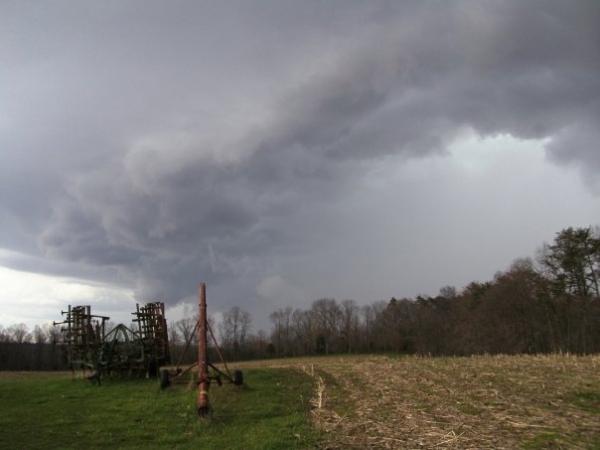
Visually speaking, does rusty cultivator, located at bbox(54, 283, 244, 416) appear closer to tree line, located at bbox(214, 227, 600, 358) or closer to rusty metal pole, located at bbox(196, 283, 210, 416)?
rusty metal pole, located at bbox(196, 283, 210, 416)

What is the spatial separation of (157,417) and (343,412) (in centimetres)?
644

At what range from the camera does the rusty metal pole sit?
16.2m

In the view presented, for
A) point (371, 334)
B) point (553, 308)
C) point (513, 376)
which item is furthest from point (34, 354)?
point (513, 376)

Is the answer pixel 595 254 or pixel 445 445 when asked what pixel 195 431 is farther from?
pixel 595 254

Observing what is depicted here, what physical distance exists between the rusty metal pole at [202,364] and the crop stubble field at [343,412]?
0.52 m

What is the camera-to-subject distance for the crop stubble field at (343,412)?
39.5 ft

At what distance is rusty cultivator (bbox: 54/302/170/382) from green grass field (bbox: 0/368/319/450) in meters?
2.00

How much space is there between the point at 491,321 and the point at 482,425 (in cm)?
6117

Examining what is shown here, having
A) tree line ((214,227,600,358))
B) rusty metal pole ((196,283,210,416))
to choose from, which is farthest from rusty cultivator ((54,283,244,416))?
tree line ((214,227,600,358))

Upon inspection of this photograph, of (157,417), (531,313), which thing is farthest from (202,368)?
(531,313)

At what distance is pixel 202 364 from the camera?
18.1 meters

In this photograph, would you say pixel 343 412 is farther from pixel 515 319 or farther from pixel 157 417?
pixel 515 319

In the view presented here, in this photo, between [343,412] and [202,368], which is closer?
[343,412]

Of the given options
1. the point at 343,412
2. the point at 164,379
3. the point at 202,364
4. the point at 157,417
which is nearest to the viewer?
the point at 343,412
